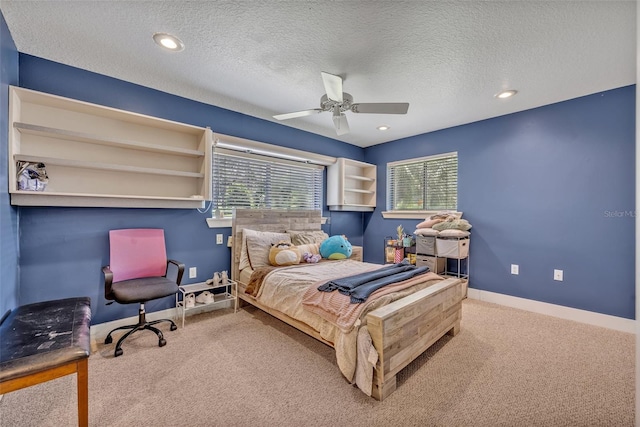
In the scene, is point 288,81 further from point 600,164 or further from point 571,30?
point 600,164

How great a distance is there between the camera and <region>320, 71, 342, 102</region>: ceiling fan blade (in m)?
2.16

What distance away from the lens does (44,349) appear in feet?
4.40

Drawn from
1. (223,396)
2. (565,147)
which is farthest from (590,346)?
(223,396)

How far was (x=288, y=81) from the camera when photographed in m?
2.74

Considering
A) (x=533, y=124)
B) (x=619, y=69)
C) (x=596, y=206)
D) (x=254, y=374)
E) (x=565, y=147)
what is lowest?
(x=254, y=374)

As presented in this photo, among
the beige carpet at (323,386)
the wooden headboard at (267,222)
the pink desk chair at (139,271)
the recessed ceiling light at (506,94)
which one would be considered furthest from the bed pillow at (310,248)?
the recessed ceiling light at (506,94)

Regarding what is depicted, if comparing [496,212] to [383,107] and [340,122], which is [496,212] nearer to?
[383,107]

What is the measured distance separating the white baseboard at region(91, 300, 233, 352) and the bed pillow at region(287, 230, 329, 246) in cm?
115

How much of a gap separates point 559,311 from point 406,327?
2564 millimetres

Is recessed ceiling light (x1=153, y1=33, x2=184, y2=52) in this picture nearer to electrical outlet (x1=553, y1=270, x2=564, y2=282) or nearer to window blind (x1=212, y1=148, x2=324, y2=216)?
window blind (x1=212, y1=148, x2=324, y2=216)

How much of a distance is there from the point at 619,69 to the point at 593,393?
109 inches

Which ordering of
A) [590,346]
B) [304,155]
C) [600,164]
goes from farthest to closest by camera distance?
[304,155] → [600,164] → [590,346]

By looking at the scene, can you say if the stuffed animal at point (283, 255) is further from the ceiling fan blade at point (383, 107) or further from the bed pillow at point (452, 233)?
the bed pillow at point (452, 233)

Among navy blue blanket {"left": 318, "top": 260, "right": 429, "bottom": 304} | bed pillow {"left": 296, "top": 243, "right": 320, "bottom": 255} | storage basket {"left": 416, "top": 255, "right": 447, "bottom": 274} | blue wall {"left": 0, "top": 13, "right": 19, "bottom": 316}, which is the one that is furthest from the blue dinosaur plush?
blue wall {"left": 0, "top": 13, "right": 19, "bottom": 316}
